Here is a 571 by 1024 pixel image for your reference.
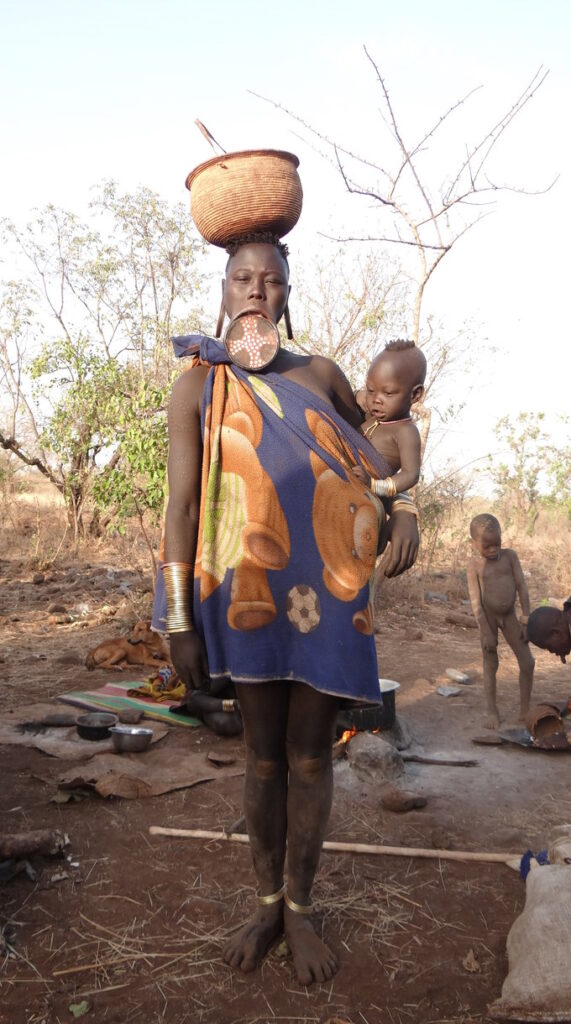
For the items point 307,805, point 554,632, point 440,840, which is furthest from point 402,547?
point 440,840

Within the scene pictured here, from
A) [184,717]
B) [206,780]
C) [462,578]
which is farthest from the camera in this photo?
[462,578]

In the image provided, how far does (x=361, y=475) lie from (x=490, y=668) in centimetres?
331

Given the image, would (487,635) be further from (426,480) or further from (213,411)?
(426,480)

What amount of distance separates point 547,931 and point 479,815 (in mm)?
1337

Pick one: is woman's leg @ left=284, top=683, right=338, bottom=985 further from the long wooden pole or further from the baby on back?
the long wooden pole

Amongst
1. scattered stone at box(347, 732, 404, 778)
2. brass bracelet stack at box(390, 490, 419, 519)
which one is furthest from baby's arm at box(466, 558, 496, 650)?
brass bracelet stack at box(390, 490, 419, 519)

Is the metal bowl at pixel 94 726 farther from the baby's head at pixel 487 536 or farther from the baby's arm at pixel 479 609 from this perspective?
the baby's head at pixel 487 536

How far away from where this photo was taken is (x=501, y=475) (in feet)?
54.1

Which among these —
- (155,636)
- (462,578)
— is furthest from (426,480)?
(155,636)

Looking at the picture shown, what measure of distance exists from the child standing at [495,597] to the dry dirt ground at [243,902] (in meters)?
0.66

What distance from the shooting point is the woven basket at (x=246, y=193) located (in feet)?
5.90

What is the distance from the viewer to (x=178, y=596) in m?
1.77

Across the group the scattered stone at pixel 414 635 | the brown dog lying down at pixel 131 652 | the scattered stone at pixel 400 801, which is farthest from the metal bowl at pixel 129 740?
the scattered stone at pixel 414 635

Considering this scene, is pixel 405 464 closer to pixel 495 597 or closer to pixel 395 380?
pixel 395 380
